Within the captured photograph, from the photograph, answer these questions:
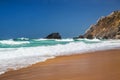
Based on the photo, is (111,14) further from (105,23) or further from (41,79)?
(41,79)

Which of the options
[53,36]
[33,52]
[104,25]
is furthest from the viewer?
[104,25]

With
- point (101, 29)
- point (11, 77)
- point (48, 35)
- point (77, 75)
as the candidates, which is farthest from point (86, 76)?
point (101, 29)

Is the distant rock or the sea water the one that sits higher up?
the distant rock

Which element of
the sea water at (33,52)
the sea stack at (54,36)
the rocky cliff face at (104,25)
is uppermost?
the rocky cliff face at (104,25)

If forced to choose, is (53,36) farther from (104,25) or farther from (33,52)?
(33,52)

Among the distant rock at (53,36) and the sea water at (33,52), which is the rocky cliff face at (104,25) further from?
the sea water at (33,52)

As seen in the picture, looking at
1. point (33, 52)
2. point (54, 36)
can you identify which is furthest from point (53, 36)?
point (33, 52)

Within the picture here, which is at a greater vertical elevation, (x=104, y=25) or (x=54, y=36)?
(x=104, y=25)

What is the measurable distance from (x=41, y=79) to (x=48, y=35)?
73.9m

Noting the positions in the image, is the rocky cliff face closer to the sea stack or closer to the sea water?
the sea stack

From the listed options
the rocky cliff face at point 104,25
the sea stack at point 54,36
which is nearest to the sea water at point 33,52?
the sea stack at point 54,36

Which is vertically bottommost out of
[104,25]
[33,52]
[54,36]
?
[33,52]

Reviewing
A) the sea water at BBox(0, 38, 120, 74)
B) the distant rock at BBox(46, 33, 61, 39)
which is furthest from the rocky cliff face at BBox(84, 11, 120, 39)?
the sea water at BBox(0, 38, 120, 74)

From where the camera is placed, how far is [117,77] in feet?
19.8
